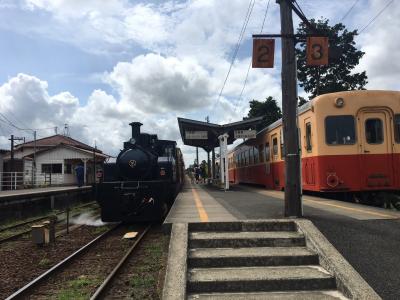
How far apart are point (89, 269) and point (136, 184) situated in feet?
16.6

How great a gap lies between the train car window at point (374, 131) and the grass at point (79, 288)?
28.6 ft

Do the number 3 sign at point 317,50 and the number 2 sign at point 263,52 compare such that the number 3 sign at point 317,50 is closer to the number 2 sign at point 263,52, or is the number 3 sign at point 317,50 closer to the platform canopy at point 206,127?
the number 2 sign at point 263,52

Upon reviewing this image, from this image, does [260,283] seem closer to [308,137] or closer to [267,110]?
[308,137]

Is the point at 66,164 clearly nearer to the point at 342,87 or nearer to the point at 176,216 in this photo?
the point at 342,87

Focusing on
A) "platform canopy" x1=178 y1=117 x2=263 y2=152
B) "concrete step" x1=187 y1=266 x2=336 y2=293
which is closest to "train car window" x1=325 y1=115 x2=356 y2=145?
"concrete step" x1=187 y1=266 x2=336 y2=293

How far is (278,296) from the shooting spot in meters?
5.55

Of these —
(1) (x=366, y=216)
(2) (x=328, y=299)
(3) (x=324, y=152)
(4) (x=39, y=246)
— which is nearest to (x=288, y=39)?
(1) (x=366, y=216)

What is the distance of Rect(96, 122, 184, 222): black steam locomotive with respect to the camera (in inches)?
502

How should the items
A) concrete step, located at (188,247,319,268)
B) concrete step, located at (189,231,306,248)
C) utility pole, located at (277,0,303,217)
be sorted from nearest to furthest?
1. concrete step, located at (188,247,319,268)
2. concrete step, located at (189,231,306,248)
3. utility pole, located at (277,0,303,217)

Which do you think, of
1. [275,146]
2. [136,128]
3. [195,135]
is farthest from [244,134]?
[136,128]

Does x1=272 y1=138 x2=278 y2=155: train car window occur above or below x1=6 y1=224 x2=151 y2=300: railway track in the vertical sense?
above

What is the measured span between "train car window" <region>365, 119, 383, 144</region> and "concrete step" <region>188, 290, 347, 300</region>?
8.04 m

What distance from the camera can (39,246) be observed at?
10484mm

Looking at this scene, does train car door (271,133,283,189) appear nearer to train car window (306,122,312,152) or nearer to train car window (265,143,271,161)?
train car window (265,143,271,161)
